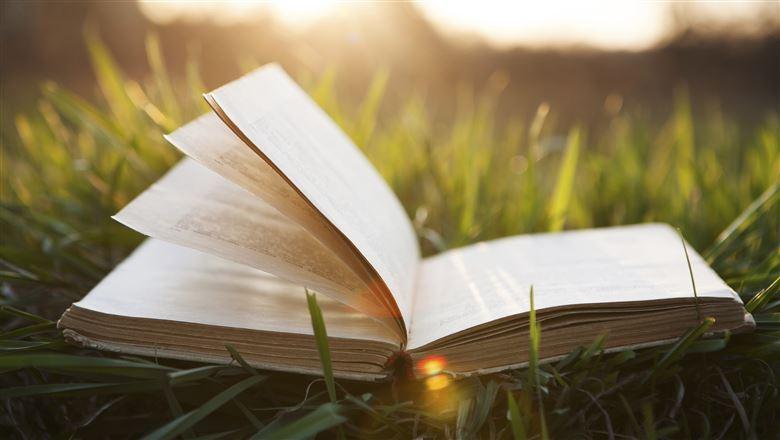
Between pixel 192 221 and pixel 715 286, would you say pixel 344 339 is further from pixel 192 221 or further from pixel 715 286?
pixel 715 286

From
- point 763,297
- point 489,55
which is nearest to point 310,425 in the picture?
point 763,297

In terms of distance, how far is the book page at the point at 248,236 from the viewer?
2.27ft

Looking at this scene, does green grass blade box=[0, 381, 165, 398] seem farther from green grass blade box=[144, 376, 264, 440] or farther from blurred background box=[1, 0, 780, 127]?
blurred background box=[1, 0, 780, 127]

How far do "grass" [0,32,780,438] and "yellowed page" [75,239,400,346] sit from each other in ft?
0.20

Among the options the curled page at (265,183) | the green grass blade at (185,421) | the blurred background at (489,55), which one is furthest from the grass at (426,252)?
the blurred background at (489,55)

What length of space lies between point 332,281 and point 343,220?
7 cm

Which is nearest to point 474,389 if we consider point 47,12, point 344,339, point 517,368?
point 517,368

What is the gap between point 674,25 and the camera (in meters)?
6.79

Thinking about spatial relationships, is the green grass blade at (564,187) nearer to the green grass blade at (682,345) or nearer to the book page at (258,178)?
the green grass blade at (682,345)

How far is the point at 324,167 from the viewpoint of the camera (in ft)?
2.62

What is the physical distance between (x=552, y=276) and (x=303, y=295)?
33 cm

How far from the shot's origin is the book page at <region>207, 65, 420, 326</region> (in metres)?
0.65

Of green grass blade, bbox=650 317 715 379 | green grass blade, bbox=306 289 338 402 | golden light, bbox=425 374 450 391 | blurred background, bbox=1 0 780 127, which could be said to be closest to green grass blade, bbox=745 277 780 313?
green grass blade, bbox=650 317 715 379

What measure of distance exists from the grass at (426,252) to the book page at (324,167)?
125 millimetres
